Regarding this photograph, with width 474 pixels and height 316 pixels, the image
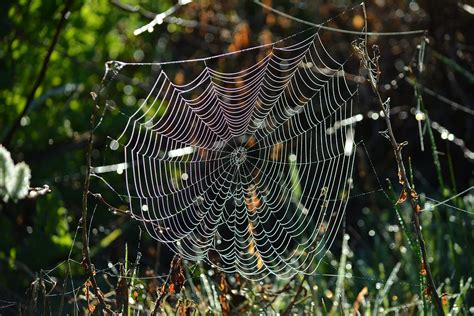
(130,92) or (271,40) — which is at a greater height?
(271,40)

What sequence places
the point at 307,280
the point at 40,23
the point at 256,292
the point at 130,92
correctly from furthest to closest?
the point at 130,92 < the point at 40,23 < the point at 307,280 < the point at 256,292

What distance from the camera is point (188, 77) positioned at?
19.9 ft

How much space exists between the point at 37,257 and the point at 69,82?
108cm

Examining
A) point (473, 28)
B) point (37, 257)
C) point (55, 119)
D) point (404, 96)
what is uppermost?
point (473, 28)

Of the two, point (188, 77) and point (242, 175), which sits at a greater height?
point (188, 77)

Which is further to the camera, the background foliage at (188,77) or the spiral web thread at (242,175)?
the spiral web thread at (242,175)

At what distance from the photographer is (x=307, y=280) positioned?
135 inches

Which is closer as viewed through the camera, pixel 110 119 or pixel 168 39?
pixel 110 119

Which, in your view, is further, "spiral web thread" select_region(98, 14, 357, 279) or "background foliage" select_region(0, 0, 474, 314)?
"spiral web thread" select_region(98, 14, 357, 279)

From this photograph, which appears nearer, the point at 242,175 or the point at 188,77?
the point at 242,175

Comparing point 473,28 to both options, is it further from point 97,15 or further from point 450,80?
point 97,15

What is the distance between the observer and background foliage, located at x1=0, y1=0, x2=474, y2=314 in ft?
10.5

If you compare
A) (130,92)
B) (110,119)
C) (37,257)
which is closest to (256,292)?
(37,257)

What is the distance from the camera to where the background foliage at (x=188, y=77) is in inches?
126
